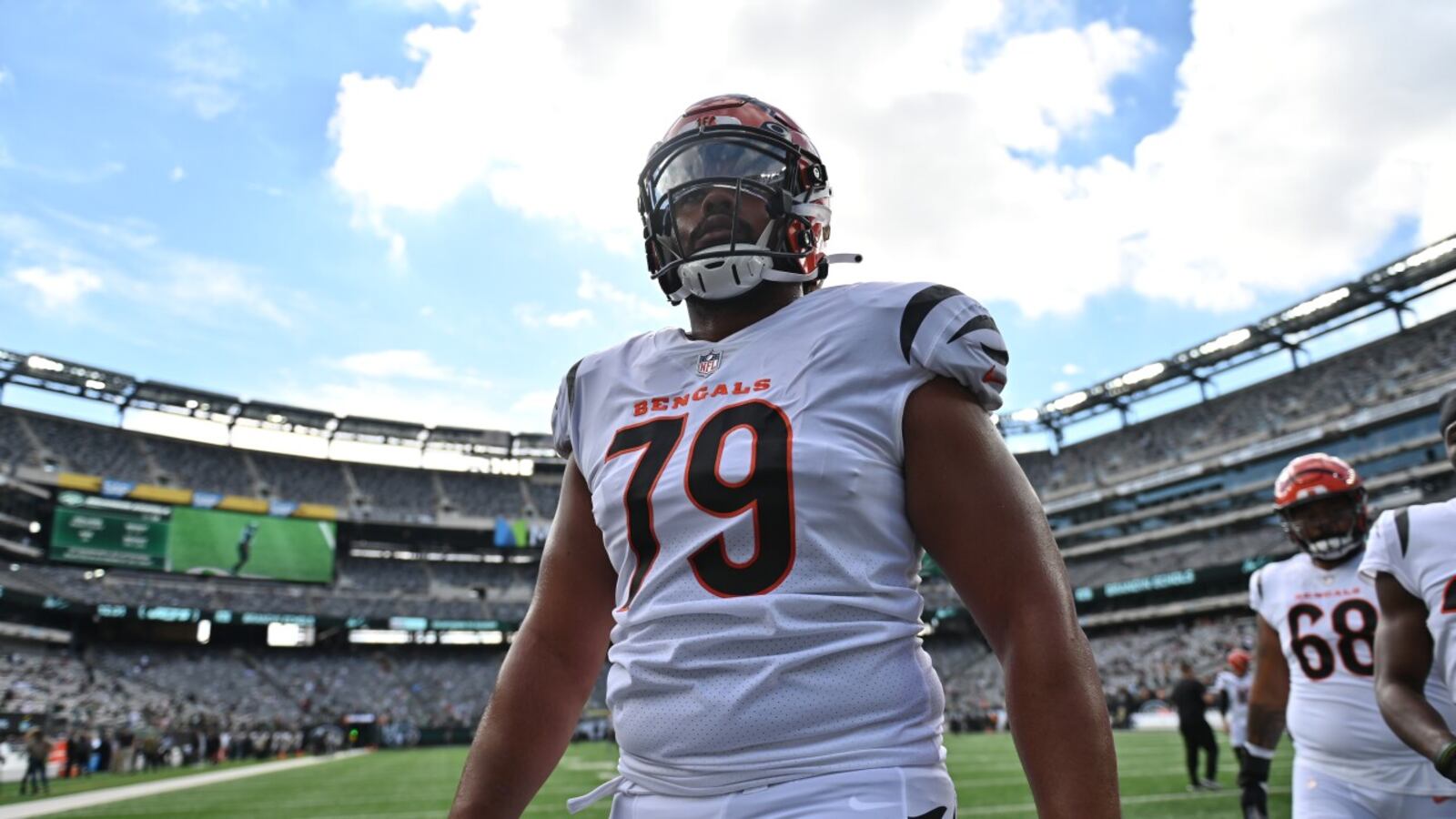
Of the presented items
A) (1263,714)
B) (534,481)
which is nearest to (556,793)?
(1263,714)

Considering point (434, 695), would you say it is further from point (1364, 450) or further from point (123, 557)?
point (1364, 450)

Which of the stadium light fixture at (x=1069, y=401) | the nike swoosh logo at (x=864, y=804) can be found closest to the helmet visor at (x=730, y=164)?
the nike swoosh logo at (x=864, y=804)

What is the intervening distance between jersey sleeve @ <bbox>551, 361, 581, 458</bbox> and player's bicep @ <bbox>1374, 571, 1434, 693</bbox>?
114 inches

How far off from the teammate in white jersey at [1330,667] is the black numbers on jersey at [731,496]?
3374mm

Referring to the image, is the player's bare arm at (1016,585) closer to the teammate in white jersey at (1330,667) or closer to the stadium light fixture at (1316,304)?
the teammate in white jersey at (1330,667)

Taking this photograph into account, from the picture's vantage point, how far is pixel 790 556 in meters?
1.41

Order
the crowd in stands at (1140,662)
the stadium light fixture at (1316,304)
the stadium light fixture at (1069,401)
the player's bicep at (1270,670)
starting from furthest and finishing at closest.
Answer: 1. the stadium light fixture at (1069,401)
2. the stadium light fixture at (1316,304)
3. the crowd in stands at (1140,662)
4. the player's bicep at (1270,670)

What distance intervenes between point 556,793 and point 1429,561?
39.6 feet

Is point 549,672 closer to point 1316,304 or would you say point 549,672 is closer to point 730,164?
point 730,164

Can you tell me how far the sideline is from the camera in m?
12.4

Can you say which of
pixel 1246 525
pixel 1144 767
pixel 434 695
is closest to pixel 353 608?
pixel 434 695

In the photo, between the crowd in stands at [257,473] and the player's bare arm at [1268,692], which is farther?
the crowd in stands at [257,473]

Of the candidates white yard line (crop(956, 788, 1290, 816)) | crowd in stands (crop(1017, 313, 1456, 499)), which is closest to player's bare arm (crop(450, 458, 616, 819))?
white yard line (crop(956, 788, 1290, 816))

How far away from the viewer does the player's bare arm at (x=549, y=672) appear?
1.70 m
